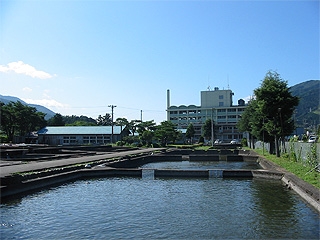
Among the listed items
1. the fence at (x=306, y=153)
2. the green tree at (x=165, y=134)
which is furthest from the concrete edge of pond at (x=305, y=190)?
the green tree at (x=165, y=134)

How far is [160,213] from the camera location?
Answer: 10.2 m

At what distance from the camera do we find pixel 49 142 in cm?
6688

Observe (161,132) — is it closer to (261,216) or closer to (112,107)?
(112,107)

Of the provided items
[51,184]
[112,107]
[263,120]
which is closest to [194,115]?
[112,107]

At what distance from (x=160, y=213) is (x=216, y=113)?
295ft

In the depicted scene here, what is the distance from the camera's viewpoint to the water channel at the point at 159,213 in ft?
27.2

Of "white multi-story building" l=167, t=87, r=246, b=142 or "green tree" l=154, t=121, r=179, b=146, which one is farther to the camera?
"white multi-story building" l=167, t=87, r=246, b=142

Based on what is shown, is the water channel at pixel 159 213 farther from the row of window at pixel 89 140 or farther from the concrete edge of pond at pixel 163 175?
the row of window at pixel 89 140

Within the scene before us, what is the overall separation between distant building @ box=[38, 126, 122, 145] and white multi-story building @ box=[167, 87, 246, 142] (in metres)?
38.0

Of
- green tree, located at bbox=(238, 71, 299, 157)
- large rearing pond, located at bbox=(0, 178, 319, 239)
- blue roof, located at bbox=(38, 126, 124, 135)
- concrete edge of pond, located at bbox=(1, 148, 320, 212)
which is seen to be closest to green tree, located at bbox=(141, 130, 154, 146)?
blue roof, located at bbox=(38, 126, 124, 135)

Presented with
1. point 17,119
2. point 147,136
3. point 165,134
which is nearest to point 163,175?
point 165,134

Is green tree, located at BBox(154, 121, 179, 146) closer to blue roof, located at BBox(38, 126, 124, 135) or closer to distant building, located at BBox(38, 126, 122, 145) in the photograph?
distant building, located at BBox(38, 126, 122, 145)

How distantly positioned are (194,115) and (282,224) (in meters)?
93.2

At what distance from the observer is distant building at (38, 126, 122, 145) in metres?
65.6
